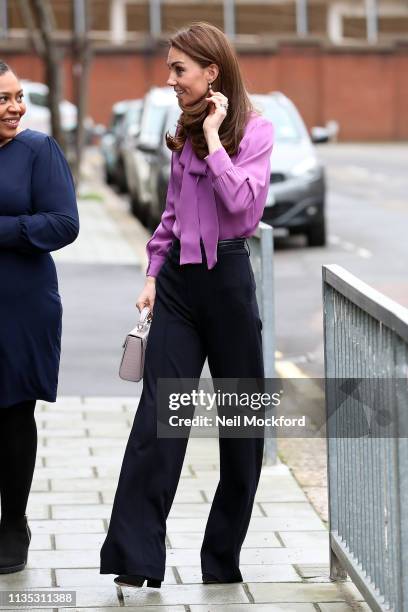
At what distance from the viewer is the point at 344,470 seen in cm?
446

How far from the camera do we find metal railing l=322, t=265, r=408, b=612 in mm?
3590

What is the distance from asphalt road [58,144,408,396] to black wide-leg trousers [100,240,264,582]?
382 cm

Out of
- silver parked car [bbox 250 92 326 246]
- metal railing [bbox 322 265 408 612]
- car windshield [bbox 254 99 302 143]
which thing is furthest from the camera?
car windshield [bbox 254 99 302 143]

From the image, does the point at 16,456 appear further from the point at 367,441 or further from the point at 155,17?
the point at 155,17

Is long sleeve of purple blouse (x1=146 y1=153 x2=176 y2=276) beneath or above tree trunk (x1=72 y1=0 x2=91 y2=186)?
above

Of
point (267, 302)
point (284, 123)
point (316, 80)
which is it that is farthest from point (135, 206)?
point (316, 80)

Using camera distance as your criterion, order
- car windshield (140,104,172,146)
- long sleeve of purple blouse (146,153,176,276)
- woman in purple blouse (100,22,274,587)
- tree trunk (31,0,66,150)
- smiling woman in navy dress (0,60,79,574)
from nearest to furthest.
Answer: woman in purple blouse (100,22,274,587) → long sleeve of purple blouse (146,153,176,276) → smiling woman in navy dress (0,60,79,574) → car windshield (140,104,172,146) → tree trunk (31,0,66,150)

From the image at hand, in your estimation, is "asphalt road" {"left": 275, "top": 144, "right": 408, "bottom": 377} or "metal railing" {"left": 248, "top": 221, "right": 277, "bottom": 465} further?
"asphalt road" {"left": 275, "top": 144, "right": 408, "bottom": 377}

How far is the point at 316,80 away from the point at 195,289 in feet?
173

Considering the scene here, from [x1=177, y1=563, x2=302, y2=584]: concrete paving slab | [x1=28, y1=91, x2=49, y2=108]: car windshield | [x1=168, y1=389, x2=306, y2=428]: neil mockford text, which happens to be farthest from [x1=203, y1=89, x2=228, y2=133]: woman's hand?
[x1=28, y1=91, x2=49, y2=108]: car windshield

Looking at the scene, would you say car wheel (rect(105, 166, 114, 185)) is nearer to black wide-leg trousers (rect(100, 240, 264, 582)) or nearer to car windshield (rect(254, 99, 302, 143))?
car windshield (rect(254, 99, 302, 143))

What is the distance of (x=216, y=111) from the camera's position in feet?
14.2

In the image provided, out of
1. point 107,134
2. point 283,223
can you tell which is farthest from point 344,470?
point 107,134

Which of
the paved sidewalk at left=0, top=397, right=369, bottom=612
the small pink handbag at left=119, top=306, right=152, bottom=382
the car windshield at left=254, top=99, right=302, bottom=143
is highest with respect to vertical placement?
the small pink handbag at left=119, top=306, right=152, bottom=382
